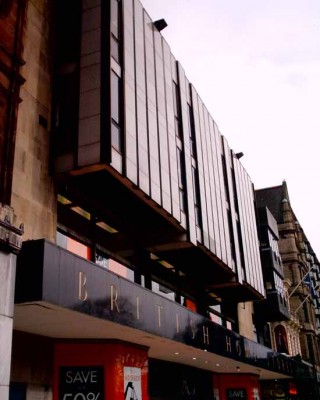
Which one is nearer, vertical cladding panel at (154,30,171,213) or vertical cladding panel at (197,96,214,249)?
vertical cladding panel at (154,30,171,213)

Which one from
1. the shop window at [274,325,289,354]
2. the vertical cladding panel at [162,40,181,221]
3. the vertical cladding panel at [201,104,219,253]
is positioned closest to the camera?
the vertical cladding panel at [162,40,181,221]

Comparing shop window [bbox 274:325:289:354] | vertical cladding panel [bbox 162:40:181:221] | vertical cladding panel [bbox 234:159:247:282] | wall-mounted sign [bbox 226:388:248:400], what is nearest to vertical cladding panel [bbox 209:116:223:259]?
vertical cladding panel [bbox 234:159:247:282]

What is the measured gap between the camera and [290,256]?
7088 centimetres

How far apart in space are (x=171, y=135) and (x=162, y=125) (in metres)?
1.27

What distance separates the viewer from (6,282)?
11586mm

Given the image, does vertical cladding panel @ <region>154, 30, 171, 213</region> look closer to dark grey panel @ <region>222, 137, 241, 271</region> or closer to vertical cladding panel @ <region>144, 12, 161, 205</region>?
vertical cladding panel @ <region>144, 12, 161, 205</region>

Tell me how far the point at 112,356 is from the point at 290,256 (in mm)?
57565

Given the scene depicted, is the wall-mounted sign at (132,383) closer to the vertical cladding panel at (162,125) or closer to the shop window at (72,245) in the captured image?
the shop window at (72,245)

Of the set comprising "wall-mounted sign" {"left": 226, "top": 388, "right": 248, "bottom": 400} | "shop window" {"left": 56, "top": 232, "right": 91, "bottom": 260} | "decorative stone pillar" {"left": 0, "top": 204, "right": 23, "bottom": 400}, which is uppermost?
"shop window" {"left": 56, "top": 232, "right": 91, "bottom": 260}

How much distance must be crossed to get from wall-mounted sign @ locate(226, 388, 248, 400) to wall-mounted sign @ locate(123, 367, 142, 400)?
54.7 ft

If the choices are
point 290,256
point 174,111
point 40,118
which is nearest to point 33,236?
point 40,118

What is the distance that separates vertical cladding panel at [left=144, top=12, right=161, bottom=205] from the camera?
21.1 meters

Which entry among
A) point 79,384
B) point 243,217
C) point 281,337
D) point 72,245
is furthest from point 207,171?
point 281,337

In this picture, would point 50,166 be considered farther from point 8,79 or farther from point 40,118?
point 8,79
